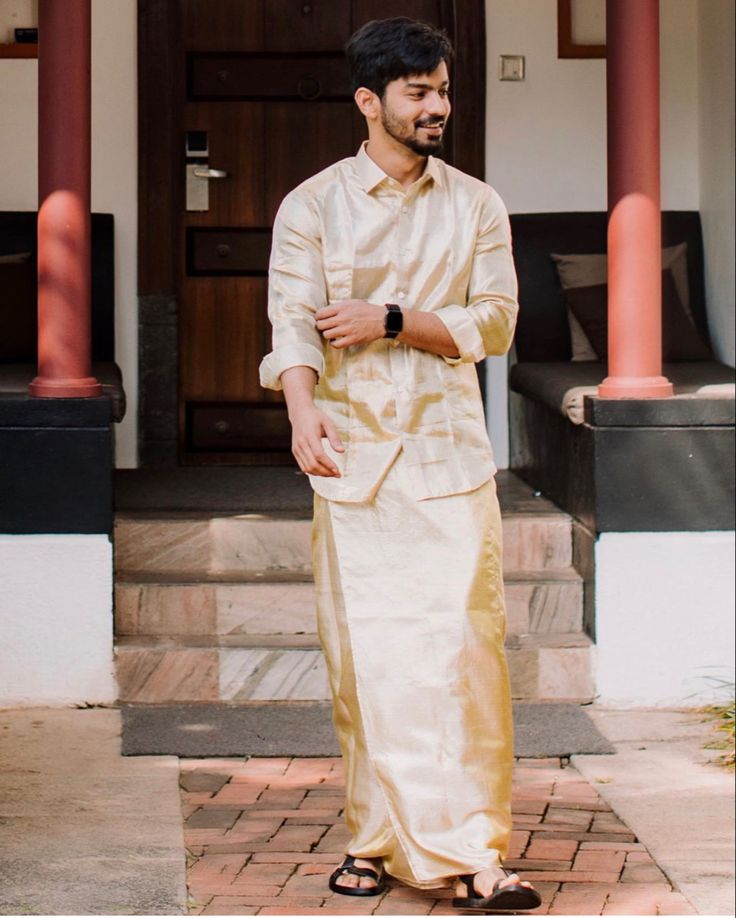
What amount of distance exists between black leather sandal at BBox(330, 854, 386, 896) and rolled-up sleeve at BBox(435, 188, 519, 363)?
113cm

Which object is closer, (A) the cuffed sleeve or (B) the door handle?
(A) the cuffed sleeve

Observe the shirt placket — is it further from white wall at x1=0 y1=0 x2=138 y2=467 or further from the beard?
white wall at x1=0 y1=0 x2=138 y2=467

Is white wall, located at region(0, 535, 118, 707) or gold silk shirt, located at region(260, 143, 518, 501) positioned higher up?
gold silk shirt, located at region(260, 143, 518, 501)

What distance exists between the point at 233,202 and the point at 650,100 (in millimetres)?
2244

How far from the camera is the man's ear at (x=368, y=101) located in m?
3.57

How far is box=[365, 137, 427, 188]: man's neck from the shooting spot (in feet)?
11.9

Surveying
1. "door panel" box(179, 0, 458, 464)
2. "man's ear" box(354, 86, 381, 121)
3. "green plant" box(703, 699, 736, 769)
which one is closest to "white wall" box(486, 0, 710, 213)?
"door panel" box(179, 0, 458, 464)

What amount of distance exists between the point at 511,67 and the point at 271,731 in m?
3.38

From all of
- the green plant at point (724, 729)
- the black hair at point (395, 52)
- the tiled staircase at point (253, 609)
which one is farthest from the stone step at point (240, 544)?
the black hair at point (395, 52)

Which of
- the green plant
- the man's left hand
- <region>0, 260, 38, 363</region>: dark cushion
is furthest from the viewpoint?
<region>0, 260, 38, 363</region>: dark cushion

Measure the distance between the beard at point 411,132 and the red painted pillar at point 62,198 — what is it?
214 centimetres

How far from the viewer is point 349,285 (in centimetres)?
363

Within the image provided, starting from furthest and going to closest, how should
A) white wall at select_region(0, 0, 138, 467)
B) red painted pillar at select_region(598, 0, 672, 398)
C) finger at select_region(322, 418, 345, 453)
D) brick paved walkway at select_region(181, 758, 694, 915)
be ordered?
white wall at select_region(0, 0, 138, 467) < red painted pillar at select_region(598, 0, 672, 398) < brick paved walkway at select_region(181, 758, 694, 915) < finger at select_region(322, 418, 345, 453)

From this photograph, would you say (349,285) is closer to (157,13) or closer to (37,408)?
(37,408)
